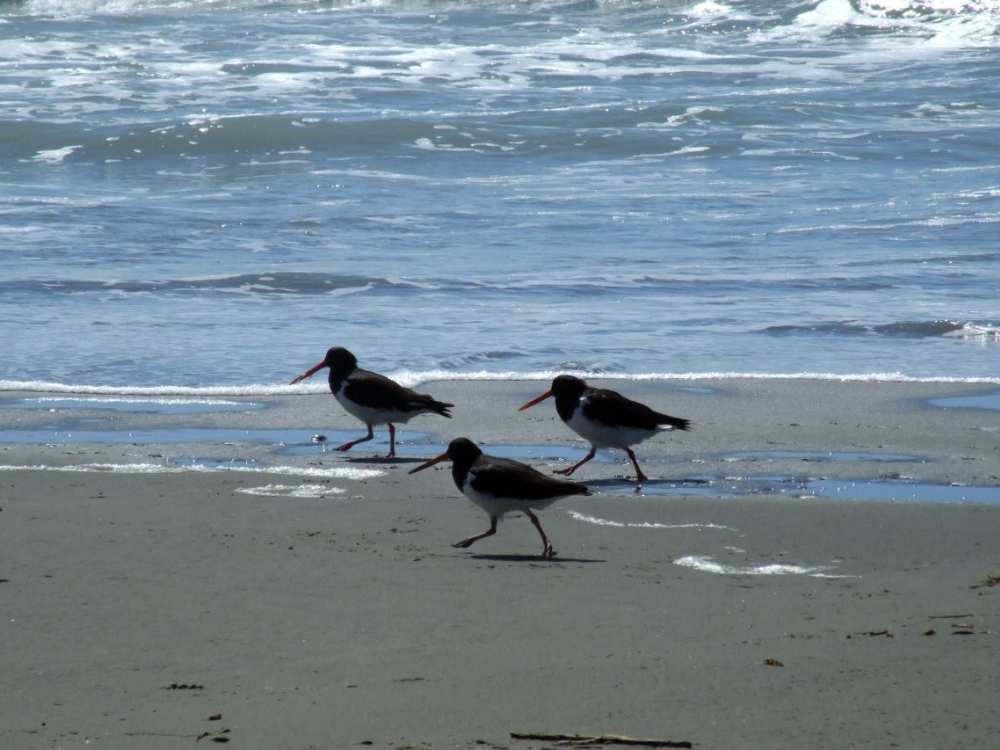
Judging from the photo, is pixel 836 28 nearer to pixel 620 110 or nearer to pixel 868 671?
pixel 620 110

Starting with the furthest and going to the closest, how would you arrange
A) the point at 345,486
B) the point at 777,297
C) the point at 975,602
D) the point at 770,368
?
the point at 777,297 < the point at 770,368 < the point at 345,486 < the point at 975,602

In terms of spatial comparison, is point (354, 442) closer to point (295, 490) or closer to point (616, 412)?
point (295, 490)

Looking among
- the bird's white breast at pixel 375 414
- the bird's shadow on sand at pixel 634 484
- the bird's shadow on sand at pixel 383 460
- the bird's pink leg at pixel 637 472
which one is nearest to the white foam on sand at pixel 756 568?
the bird's shadow on sand at pixel 634 484

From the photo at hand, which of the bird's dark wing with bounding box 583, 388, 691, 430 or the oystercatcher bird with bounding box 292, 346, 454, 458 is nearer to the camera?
the bird's dark wing with bounding box 583, 388, 691, 430

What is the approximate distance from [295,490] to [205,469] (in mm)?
620

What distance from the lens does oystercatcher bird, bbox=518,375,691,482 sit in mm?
7250

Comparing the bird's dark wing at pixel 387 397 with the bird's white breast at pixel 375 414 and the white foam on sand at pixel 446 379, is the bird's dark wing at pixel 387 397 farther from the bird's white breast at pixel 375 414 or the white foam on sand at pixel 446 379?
the white foam on sand at pixel 446 379

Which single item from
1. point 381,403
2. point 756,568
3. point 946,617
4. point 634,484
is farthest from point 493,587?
point 381,403

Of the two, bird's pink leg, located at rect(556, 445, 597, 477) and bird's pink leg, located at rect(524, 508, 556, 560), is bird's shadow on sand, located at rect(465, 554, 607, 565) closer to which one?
bird's pink leg, located at rect(524, 508, 556, 560)

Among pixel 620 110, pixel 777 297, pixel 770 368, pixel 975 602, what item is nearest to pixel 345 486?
pixel 975 602

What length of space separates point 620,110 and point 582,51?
20.2 ft

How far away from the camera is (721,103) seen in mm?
24203

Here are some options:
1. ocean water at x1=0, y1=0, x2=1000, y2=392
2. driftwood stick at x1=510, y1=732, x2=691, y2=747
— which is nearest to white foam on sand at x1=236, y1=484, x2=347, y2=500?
ocean water at x1=0, y1=0, x2=1000, y2=392

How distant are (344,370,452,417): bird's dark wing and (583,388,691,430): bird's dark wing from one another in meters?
0.94
